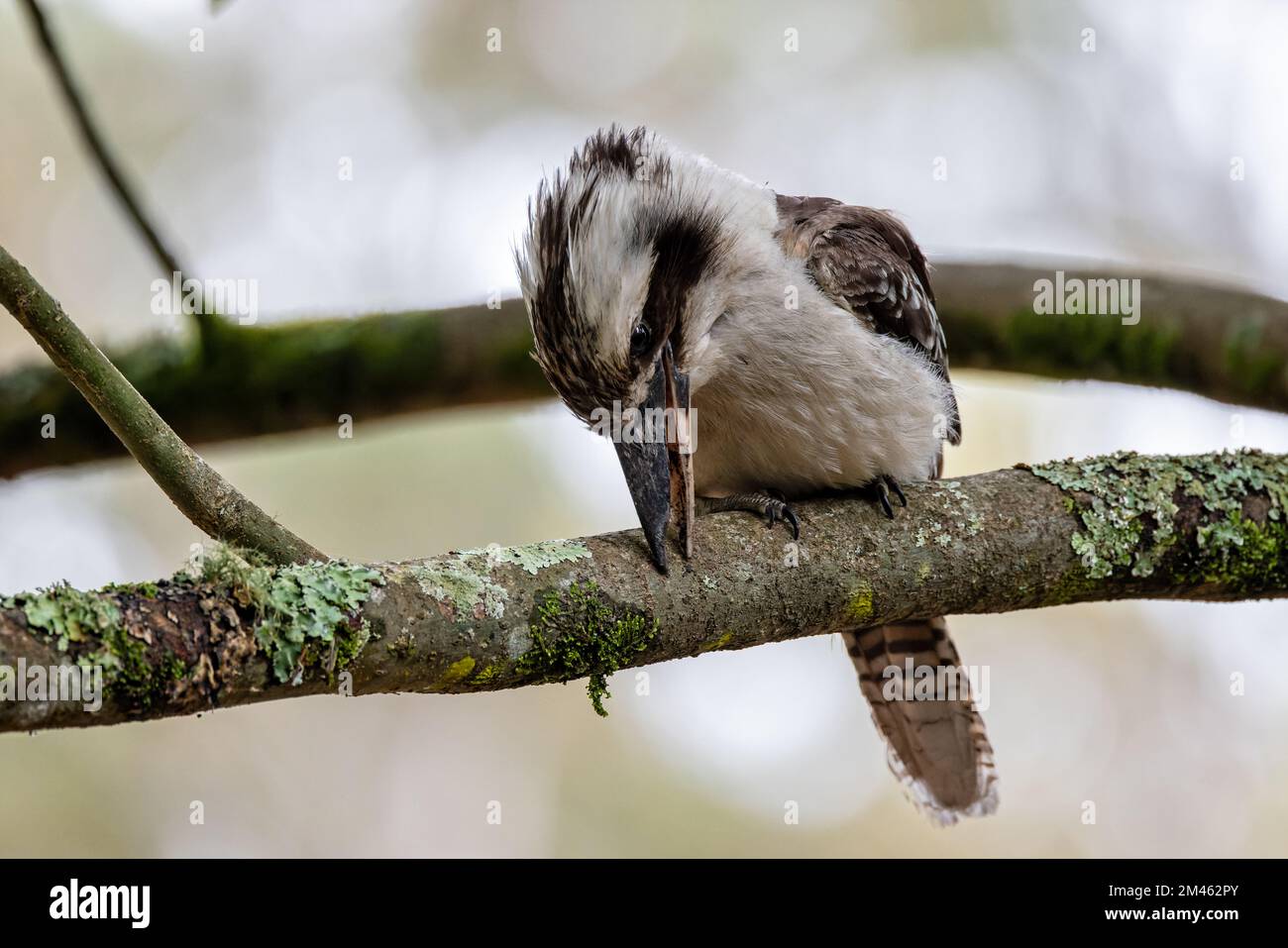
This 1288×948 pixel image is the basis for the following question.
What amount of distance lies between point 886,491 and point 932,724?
151 cm

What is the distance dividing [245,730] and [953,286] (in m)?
5.84

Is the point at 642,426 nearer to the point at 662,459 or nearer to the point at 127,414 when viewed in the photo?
the point at 662,459

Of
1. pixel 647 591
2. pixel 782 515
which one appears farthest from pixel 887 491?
pixel 647 591

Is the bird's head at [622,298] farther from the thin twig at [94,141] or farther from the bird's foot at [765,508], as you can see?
the thin twig at [94,141]

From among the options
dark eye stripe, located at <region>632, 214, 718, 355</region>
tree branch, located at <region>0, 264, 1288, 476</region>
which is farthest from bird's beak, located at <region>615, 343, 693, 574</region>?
tree branch, located at <region>0, 264, 1288, 476</region>

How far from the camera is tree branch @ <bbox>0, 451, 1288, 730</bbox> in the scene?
2.08 meters

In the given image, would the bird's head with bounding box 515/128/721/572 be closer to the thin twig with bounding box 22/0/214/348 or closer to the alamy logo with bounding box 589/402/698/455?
the alamy logo with bounding box 589/402/698/455

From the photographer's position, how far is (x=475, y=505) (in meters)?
8.66

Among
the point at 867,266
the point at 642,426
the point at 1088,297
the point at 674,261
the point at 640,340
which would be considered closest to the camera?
the point at 642,426

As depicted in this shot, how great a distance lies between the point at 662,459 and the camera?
3.31 metres

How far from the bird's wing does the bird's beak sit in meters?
0.76

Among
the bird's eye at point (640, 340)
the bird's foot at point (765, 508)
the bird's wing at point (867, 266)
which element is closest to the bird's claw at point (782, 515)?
the bird's foot at point (765, 508)
